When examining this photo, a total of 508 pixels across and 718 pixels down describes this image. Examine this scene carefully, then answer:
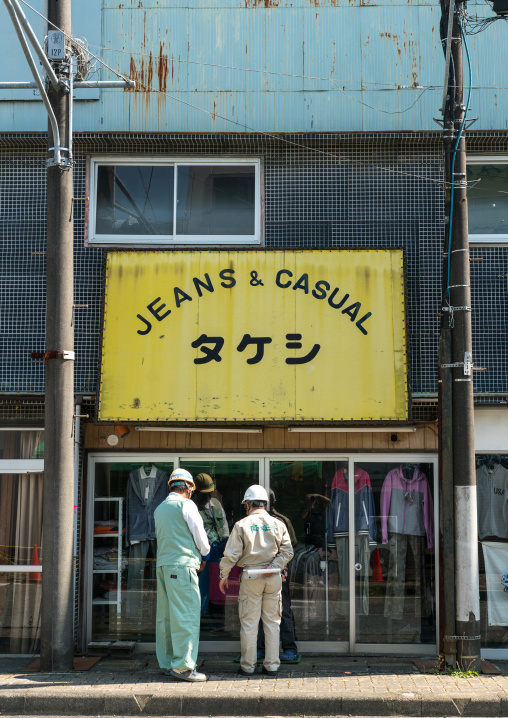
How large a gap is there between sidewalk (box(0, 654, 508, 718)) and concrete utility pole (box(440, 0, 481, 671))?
545 mm

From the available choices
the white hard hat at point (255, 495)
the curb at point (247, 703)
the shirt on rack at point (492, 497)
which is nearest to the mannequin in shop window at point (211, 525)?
the white hard hat at point (255, 495)

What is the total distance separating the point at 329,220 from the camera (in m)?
9.63

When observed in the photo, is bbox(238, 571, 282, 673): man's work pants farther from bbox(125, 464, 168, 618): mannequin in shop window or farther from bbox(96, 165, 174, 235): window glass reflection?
bbox(96, 165, 174, 235): window glass reflection

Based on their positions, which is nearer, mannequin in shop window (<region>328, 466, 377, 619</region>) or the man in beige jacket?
the man in beige jacket

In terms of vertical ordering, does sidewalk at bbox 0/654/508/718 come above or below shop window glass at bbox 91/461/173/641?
below

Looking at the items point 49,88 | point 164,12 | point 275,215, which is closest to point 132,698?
point 275,215

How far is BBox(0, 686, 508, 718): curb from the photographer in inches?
280

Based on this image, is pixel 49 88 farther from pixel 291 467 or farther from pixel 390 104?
pixel 291 467

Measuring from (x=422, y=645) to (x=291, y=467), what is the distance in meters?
2.55

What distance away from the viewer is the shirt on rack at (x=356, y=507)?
31.0 ft

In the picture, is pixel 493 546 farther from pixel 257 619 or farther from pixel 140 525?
pixel 140 525

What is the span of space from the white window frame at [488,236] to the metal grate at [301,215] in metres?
0.12

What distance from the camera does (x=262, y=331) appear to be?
906cm

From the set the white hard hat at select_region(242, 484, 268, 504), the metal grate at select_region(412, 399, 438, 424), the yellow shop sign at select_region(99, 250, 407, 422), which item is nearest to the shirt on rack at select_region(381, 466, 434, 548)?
the metal grate at select_region(412, 399, 438, 424)
